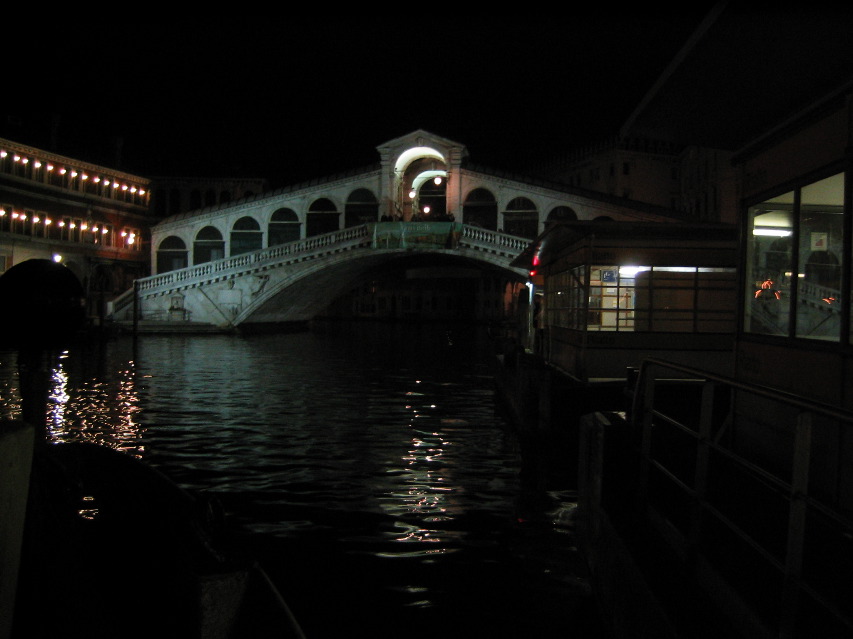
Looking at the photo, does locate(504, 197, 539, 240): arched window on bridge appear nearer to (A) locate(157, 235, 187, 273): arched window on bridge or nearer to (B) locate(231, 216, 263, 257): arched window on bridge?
(B) locate(231, 216, 263, 257): arched window on bridge

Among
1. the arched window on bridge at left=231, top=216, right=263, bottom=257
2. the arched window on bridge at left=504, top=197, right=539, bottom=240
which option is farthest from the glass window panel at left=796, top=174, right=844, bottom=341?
the arched window on bridge at left=231, top=216, right=263, bottom=257

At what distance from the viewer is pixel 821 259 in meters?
6.05

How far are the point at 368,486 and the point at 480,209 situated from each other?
→ 37495 millimetres

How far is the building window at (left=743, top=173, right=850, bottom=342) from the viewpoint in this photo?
5883 mm

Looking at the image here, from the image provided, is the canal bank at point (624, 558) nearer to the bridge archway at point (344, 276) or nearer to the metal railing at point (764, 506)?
the metal railing at point (764, 506)

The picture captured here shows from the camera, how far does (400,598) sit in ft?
18.9

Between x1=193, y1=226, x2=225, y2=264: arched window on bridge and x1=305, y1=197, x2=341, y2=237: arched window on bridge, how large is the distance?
568 cm

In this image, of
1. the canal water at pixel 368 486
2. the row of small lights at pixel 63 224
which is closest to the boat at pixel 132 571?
the canal water at pixel 368 486

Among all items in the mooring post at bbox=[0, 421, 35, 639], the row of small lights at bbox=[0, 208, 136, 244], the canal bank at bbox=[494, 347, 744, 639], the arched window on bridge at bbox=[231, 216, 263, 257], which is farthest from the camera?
the arched window on bridge at bbox=[231, 216, 263, 257]

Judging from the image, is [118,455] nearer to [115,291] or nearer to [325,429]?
→ [325,429]

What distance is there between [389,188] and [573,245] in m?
30.3

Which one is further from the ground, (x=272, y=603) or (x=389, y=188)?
(x=389, y=188)

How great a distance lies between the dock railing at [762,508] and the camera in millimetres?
3168

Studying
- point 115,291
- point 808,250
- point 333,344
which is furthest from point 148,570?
point 115,291
